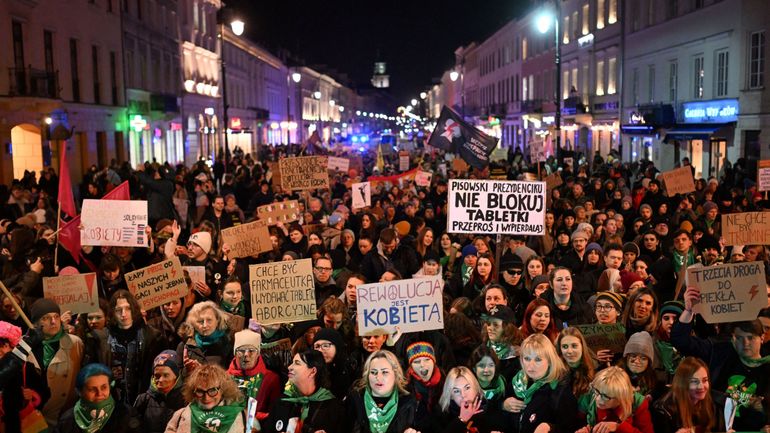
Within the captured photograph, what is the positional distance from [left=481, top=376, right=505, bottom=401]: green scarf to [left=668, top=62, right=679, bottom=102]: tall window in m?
30.4

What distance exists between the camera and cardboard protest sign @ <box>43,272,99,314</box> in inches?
321

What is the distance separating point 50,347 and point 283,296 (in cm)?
185

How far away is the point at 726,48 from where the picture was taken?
29375 millimetres

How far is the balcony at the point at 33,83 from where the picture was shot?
27.7 meters

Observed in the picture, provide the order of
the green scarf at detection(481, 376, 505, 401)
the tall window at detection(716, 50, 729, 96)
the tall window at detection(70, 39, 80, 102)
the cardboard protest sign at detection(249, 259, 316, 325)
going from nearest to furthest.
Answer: the green scarf at detection(481, 376, 505, 401) < the cardboard protest sign at detection(249, 259, 316, 325) < the tall window at detection(716, 50, 729, 96) < the tall window at detection(70, 39, 80, 102)

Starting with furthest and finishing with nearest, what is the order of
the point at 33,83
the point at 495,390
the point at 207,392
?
the point at 33,83 < the point at 495,390 < the point at 207,392

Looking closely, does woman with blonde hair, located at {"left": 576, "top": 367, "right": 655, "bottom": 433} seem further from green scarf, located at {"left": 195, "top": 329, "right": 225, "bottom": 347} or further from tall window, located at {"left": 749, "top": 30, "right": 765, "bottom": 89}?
tall window, located at {"left": 749, "top": 30, "right": 765, "bottom": 89}

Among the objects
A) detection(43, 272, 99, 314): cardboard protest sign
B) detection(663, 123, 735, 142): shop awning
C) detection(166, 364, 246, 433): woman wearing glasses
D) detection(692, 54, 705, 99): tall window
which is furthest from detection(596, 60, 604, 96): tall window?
detection(166, 364, 246, 433): woman wearing glasses

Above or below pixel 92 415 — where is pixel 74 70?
above

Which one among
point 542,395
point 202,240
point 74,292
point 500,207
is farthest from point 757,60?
point 542,395

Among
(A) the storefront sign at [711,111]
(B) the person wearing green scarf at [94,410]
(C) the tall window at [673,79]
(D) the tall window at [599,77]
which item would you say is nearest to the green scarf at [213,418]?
(B) the person wearing green scarf at [94,410]

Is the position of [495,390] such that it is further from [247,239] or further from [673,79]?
[673,79]

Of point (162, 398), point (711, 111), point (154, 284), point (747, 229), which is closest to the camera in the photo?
point (162, 398)

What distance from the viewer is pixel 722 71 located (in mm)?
29953
